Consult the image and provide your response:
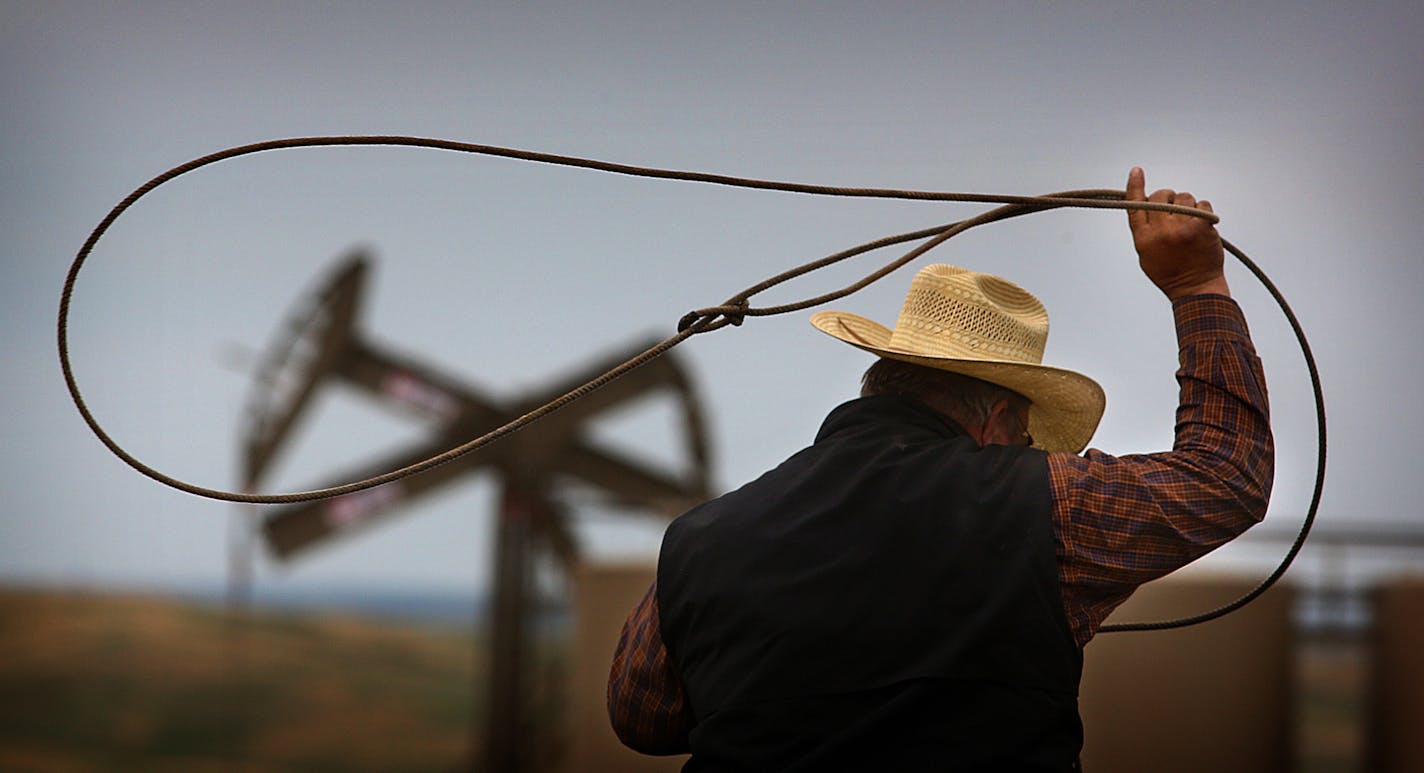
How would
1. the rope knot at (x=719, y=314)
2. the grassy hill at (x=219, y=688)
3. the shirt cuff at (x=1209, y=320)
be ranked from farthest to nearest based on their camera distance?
the grassy hill at (x=219, y=688), the rope knot at (x=719, y=314), the shirt cuff at (x=1209, y=320)

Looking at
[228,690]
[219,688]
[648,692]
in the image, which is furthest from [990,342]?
[219,688]

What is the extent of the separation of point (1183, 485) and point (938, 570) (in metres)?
0.30

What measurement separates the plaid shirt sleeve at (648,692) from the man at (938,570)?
3 centimetres

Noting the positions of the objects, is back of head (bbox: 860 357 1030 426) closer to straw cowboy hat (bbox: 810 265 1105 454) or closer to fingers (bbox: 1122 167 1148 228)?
straw cowboy hat (bbox: 810 265 1105 454)

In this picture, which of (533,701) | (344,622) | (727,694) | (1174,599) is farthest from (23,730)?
(727,694)

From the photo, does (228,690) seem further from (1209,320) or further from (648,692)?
(1209,320)

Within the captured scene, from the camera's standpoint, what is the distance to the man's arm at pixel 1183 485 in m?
1.49

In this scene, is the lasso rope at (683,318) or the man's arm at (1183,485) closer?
the man's arm at (1183,485)

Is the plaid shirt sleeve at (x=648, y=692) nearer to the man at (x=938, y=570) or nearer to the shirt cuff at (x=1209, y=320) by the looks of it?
the man at (x=938, y=570)

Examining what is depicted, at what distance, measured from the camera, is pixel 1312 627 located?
5.54 meters

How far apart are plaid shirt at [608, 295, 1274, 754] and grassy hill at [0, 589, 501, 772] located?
38.2 ft

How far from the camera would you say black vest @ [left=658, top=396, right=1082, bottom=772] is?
1.48 meters

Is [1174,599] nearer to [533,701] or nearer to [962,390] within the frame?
[962,390]

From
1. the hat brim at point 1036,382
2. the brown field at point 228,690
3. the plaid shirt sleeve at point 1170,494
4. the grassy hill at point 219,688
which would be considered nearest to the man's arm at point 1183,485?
the plaid shirt sleeve at point 1170,494
